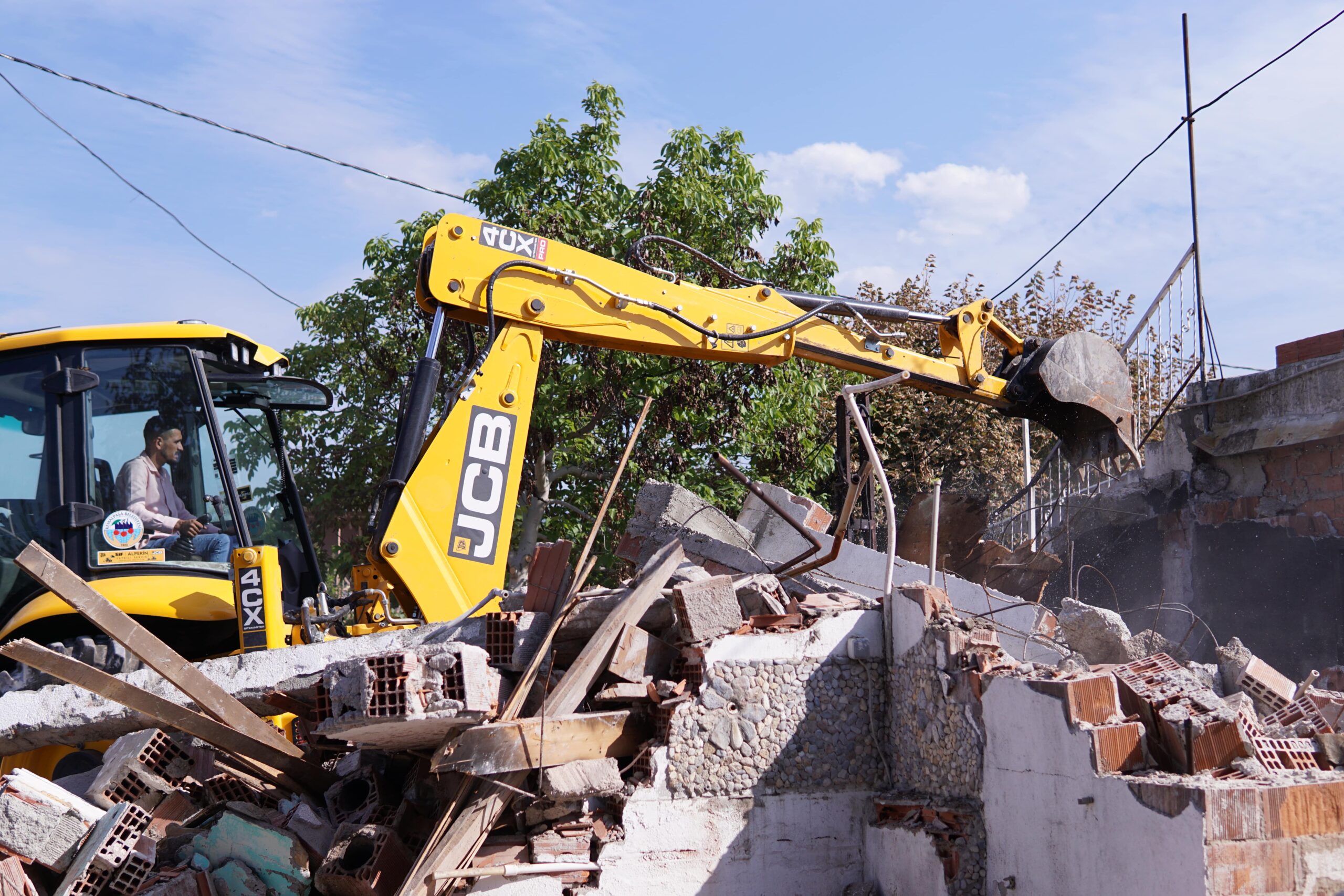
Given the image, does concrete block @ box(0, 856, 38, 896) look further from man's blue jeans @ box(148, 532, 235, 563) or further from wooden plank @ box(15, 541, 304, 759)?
man's blue jeans @ box(148, 532, 235, 563)

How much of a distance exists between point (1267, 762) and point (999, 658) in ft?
3.84

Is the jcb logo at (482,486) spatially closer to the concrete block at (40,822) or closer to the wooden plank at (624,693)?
the wooden plank at (624,693)

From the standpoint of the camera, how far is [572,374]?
11.1m

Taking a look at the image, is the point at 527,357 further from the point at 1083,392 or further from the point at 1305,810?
the point at 1305,810

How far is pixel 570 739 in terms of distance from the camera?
4.86 metres

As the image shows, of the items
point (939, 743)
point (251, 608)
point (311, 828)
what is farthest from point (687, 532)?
point (311, 828)

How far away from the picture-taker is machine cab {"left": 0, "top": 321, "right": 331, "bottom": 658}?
5.85 metres

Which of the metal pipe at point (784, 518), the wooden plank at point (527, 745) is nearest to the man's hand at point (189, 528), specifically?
the wooden plank at point (527, 745)

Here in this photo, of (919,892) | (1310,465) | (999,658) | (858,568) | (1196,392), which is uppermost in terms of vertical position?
(1196,392)

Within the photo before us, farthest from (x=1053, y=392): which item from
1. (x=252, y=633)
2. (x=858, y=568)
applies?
(x=252, y=633)

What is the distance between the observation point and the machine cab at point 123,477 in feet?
19.2

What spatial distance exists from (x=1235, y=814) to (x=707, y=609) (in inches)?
96.4

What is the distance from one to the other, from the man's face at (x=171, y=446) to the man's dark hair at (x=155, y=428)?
19 millimetres

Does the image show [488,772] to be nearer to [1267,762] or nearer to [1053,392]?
[1267,762]
